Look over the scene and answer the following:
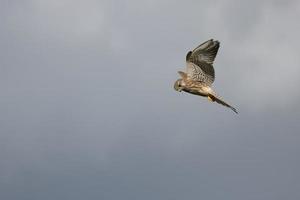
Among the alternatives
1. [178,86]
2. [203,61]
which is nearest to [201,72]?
[203,61]

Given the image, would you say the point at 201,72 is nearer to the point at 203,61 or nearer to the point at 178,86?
the point at 203,61

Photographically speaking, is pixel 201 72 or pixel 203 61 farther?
pixel 201 72

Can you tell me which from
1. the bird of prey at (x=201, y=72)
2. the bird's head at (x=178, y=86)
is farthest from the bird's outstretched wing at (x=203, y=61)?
the bird's head at (x=178, y=86)

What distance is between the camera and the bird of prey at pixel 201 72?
880 inches

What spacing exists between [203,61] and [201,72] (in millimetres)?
712

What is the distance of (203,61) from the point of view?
22906 millimetres

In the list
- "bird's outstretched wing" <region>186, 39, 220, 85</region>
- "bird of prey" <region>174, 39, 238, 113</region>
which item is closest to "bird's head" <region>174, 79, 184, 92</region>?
"bird of prey" <region>174, 39, 238, 113</region>

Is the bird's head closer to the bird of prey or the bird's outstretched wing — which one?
the bird of prey

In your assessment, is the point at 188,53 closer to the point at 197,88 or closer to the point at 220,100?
the point at 197,88

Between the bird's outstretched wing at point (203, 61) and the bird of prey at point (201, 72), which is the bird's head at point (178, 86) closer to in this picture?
the bird of prey at point (201, 72)

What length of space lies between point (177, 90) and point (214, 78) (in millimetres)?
2230

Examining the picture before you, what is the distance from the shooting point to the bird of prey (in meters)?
22.4

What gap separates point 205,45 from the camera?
22.4 metres

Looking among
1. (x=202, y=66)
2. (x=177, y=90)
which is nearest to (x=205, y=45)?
(x=202, y=66)
